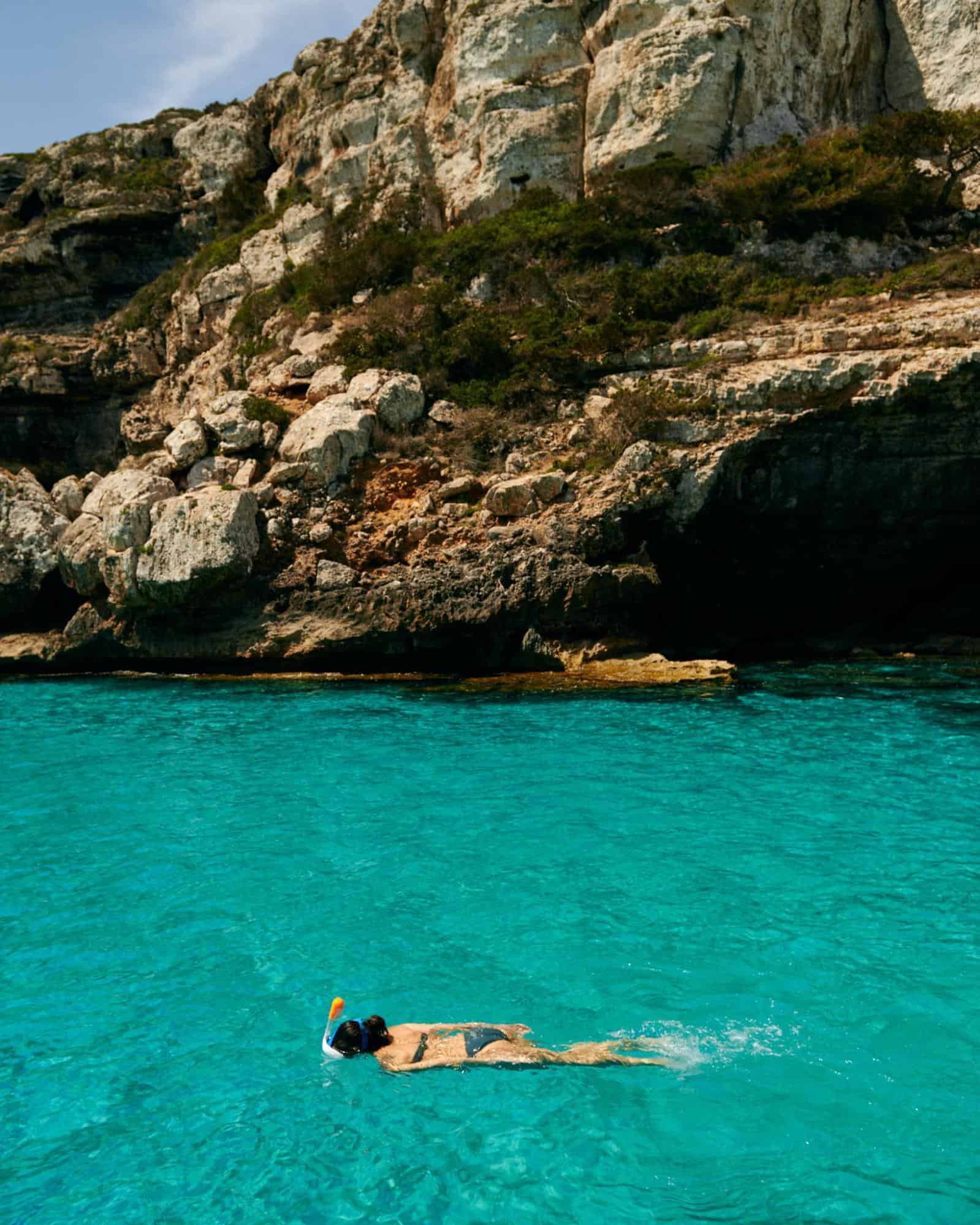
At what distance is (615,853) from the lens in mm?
9312

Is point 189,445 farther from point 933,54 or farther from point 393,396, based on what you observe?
point 933,54

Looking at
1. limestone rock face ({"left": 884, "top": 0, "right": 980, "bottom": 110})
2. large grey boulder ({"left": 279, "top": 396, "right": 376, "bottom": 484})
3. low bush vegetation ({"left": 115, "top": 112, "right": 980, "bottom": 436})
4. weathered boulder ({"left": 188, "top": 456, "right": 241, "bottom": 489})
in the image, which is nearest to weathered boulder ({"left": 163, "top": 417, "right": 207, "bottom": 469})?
weathered boulder ({"left": 188, "top": 456, "right": 241, "bottom": 489})

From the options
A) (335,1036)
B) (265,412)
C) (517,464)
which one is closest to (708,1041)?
(335,1036)

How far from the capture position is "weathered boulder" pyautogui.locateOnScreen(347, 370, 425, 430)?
20.8 meters

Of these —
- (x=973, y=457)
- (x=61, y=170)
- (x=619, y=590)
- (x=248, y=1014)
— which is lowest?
(x=248, y=1014)

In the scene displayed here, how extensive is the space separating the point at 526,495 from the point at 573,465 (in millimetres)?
1412

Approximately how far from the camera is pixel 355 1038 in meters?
5.99

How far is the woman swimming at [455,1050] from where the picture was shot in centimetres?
593

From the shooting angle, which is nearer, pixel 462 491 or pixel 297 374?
pixel 462 491

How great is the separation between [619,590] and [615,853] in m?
9.01

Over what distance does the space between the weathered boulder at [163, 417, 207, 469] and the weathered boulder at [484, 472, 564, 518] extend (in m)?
7.33

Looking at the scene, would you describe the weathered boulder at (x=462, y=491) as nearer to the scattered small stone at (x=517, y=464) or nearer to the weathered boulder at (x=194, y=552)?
the scattered small stone at (x=517, y=464)

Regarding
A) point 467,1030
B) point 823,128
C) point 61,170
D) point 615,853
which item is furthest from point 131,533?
point 61,170

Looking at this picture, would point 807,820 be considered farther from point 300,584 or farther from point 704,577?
point 300,584
